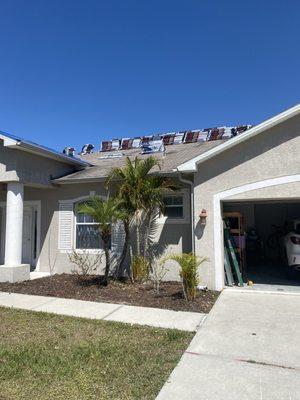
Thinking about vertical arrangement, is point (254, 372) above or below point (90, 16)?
below

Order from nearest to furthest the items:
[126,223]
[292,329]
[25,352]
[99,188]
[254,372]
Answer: [254,372]
[25,352]
[292,329]
[126,223]
[99,188]

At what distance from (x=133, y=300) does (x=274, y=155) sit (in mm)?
5103

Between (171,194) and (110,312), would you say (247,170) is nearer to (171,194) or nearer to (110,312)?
(171,194)

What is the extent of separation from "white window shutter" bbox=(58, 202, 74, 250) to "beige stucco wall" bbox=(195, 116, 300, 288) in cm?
492

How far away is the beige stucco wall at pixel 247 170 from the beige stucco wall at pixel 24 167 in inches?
214

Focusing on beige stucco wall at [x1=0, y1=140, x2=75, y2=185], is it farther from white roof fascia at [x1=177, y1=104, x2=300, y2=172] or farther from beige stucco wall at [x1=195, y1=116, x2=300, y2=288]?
beige stucco wall at [x1=195, y1=116, x2=300, y2=288]

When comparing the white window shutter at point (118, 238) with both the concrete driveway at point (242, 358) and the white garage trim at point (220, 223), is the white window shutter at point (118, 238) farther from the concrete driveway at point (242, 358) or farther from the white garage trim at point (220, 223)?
the concrete driveway at point (242, 358)

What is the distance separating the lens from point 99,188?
11.8 meters

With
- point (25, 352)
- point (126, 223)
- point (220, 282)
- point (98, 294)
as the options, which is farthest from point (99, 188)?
point (25, 352)

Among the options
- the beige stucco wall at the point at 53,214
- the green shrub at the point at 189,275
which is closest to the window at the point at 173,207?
the beige stucco wall at the point at 53,214

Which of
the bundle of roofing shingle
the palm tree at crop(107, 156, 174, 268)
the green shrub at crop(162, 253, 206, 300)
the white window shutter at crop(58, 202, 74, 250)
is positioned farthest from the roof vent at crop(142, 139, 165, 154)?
the green shrub at crop(162, 253, 206, 300)

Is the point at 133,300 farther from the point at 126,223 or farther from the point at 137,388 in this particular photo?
the point at 137,388

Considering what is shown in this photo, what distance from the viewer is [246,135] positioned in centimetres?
892

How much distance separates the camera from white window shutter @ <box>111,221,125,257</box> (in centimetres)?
1134
